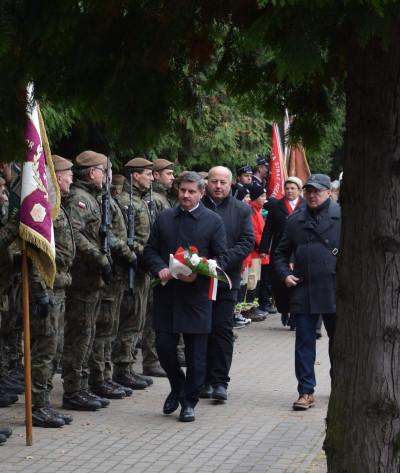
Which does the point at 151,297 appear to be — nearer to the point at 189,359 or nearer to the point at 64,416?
the point at 189,359

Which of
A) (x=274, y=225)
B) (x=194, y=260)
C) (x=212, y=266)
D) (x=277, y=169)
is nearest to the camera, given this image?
(x=194, y=260)

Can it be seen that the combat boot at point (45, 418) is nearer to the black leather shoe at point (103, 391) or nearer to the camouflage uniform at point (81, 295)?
the camouflage uniform at point (81, 295)

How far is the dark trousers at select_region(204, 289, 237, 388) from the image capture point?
1040 cm

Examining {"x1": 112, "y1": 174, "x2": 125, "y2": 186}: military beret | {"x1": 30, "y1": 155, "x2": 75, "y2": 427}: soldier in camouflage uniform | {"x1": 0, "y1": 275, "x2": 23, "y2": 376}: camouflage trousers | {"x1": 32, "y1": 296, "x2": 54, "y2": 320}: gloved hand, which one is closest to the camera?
{"x1": 32, "y1": 296, "x2": 54, "y2": 320}: gloved hand

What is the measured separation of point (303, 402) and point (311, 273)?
46.9 inches

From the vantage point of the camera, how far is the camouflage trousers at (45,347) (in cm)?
887

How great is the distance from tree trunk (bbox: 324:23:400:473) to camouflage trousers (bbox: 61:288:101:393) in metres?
4.02

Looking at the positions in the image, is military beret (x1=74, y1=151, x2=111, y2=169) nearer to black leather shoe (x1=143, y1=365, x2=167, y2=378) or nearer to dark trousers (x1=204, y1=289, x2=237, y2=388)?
dark trousers (x1=204, y1=289, x2=237, y2=388)

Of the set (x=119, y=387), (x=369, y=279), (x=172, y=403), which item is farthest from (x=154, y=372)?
(x=369, y=279)

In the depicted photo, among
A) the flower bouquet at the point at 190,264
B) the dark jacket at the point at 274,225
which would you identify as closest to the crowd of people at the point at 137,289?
the flower bouquet at the point at 190,264

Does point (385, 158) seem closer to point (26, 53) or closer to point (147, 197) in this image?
point (26, 53)

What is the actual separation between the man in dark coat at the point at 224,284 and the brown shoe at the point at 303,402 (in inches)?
29.7

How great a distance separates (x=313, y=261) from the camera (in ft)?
32.7

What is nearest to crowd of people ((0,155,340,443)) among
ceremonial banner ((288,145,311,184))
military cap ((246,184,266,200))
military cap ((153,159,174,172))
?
military cap ((153,159,174,172))
